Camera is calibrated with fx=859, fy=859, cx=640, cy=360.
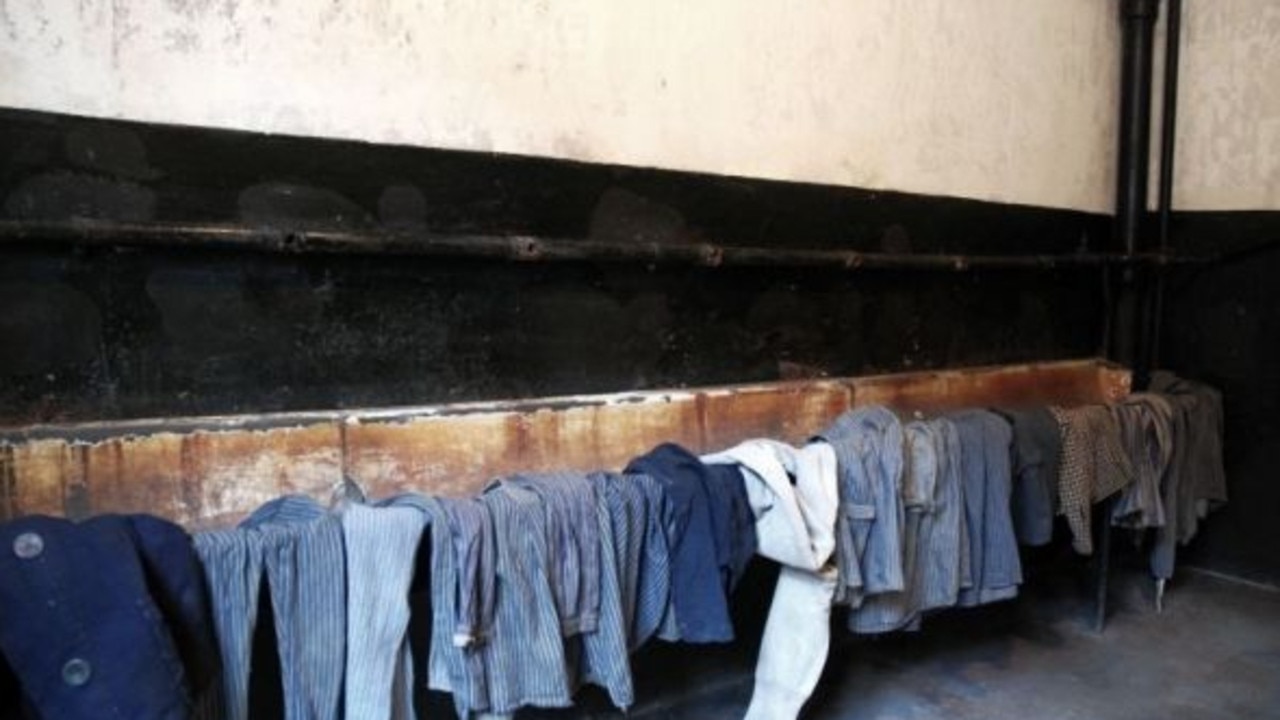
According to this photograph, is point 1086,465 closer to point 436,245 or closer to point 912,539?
point 912,539

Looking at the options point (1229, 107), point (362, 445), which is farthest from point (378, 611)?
point (1229, 107)

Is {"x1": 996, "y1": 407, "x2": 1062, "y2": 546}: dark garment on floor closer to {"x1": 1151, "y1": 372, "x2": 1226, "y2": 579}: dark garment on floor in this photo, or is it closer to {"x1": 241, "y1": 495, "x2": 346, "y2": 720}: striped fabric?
{"x1": 1151, "y1": 372, "x2": 1226, "y2": 579}: dark garment on floor

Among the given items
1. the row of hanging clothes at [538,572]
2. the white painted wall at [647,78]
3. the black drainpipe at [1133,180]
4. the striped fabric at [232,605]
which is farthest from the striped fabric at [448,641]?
the black drainpipe at [1133,180]

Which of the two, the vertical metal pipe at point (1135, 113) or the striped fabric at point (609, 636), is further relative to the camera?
the vertical metal pipe at point (1135, 113)

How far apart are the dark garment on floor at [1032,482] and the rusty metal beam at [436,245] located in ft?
1.99

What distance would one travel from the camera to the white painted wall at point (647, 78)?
4.99ft

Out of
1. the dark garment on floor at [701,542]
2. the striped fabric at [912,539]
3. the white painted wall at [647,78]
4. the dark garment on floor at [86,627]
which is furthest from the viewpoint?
the striped fabric at [912,539]

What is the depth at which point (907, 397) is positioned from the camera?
2.69m

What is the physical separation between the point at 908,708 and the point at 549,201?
168 centimetres

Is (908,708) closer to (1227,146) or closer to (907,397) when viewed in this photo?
(907,397)

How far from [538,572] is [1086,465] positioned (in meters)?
1.68

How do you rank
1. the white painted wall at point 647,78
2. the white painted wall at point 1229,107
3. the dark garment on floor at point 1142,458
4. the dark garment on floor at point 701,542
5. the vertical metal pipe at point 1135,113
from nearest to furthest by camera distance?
the white painted wall at point 647,78, the dark garment on floor at point 701,542, the dark garment on floor at point 1142,458, the white painted wall at point 1229,107, the vertical metal pipe at point 1135,113

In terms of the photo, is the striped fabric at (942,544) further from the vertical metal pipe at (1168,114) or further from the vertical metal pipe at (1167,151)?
the vertical metal pipe at (1168,114)

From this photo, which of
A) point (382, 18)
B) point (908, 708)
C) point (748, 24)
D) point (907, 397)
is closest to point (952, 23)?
point (748, 24)
